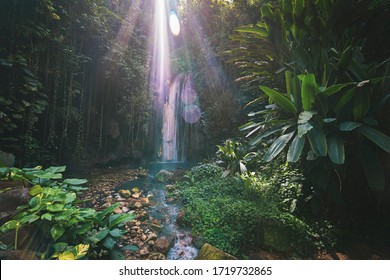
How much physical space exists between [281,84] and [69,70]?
4925 mm

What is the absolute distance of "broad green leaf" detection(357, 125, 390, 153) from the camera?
1.80 meters

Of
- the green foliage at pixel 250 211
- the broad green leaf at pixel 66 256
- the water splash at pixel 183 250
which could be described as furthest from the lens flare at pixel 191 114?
the broad green leaf at pixel 66 256

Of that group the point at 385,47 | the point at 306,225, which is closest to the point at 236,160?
the point at 306,225

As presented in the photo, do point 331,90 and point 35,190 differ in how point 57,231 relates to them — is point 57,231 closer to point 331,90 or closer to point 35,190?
point 35,190

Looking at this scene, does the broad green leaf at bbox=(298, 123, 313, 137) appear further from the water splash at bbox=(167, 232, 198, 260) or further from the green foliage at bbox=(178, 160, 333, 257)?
the water splash at bbox=(167, 232, 198, 260)

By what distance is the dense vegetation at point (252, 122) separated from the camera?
1.94m

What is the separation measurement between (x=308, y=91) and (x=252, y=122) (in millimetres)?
1019

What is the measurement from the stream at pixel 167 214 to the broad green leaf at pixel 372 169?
214 cm

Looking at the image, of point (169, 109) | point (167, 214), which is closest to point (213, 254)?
point (167, 214)

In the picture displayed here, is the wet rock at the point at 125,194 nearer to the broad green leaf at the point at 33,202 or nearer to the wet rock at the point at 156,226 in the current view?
the wet rock at the point at 156,226
